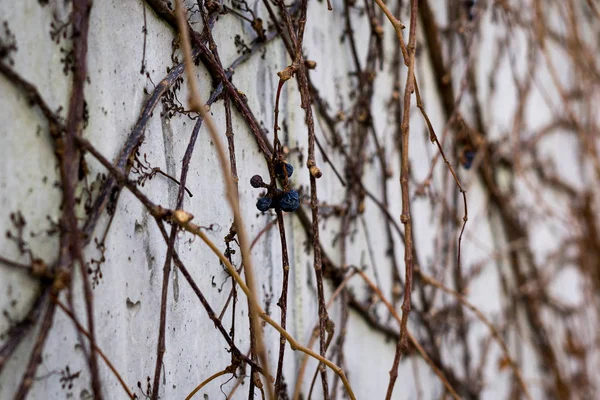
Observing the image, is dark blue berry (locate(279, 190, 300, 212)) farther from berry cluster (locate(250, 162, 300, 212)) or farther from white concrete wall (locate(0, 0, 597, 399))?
white concrete wall (locate(0, 0, 597, 399))

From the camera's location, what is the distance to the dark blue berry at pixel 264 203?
0.79 meters

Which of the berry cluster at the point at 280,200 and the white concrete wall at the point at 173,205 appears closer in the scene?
the white concrete wall at the point at 173,205

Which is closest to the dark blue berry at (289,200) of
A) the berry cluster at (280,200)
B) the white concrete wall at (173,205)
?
the berry cluster at (280,200)

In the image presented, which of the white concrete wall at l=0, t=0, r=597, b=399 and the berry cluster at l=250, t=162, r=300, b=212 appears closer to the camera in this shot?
the white concrete wall at l=0, t=0, r=597, b=399

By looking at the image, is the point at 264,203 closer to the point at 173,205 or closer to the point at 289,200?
the point at 289,200

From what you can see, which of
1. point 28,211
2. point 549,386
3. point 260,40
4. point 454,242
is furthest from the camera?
point 549,386

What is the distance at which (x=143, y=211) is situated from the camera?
2.60 feet

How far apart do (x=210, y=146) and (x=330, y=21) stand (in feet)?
1.54

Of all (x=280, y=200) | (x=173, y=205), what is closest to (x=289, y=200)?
(x=280, y=200)

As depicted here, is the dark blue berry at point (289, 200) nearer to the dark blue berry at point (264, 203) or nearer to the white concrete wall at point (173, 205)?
the dark blue berry at point (264, 203)

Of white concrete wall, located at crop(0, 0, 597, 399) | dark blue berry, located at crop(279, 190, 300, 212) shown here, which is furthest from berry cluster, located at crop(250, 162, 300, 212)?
white concrete wall, located at crop(0, 0, 597, 399)

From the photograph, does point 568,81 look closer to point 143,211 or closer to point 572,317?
point 572,317

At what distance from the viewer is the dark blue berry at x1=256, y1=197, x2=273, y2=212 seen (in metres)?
0.79

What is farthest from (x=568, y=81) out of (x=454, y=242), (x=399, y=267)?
(x=399, y=267)
